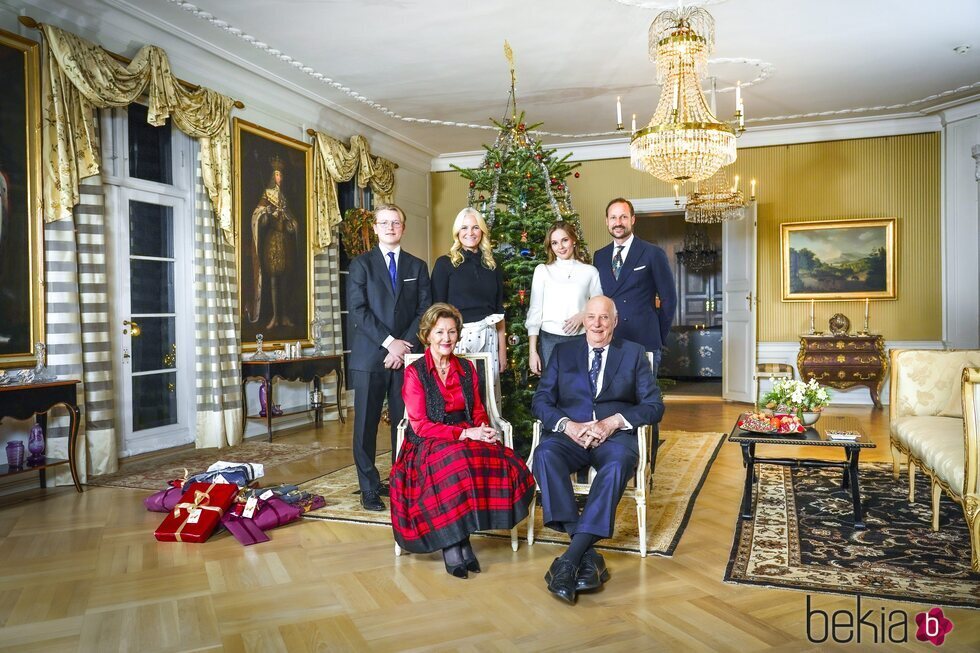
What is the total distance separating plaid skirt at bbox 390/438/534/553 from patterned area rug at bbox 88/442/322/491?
234 centimetres

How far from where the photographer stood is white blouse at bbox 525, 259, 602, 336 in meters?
4.13

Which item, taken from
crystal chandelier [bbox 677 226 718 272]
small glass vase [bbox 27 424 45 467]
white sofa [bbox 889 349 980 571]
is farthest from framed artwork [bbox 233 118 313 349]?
crystal chandelier [bbox 677 226 718 272]

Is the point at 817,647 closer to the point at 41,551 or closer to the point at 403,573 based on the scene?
the point at 403,573

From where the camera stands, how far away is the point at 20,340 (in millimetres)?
4594

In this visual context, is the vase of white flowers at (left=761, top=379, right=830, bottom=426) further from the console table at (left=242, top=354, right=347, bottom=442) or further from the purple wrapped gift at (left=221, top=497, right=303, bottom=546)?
the console table at (left=242, top=354, right=347, bottom=442)

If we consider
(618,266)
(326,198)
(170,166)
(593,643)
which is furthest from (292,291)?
(593,643)

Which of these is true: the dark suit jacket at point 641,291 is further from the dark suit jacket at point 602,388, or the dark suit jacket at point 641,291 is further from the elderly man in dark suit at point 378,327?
the elderly man in dark suit at point 378,327

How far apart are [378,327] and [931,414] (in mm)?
3253

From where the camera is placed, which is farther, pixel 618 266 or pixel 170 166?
pixel 170 166

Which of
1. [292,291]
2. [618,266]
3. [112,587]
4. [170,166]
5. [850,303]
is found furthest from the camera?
[850,303]

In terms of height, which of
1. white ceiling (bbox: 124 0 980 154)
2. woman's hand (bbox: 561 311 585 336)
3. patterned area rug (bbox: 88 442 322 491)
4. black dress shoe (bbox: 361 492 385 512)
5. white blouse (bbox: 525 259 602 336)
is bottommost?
patterned area rug (bbox: 88 442 322 491)

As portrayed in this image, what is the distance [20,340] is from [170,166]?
2021 mm

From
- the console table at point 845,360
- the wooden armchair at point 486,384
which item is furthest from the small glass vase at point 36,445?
the console table at point 845,360

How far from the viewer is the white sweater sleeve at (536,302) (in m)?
4.25
